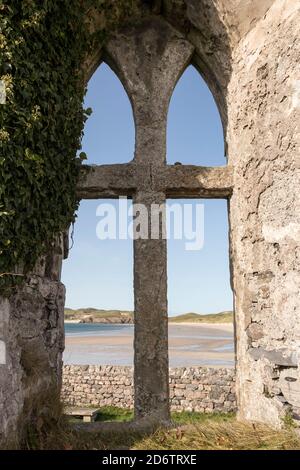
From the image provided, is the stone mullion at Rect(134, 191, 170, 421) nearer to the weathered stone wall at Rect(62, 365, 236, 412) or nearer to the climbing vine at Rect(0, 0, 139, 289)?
the climbing vine at Rect(0, 0, 139, 289)

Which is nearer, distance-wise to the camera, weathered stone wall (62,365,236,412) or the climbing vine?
the climbing vine

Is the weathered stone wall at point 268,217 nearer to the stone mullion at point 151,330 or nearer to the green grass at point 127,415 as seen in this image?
the stone mullion at point 151,330

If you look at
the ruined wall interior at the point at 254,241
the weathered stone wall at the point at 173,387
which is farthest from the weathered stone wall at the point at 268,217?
the weathered stone wall at the point at 173,387

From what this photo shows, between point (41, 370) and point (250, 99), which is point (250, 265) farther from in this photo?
point (41, 370)

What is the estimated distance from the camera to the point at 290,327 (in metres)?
3.36

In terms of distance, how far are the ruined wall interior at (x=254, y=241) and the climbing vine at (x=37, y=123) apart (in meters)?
0.48

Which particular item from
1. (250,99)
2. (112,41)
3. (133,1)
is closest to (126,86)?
(112,41)

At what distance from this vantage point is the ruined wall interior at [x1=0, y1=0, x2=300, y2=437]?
3.30 metres

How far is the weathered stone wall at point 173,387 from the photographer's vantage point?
30.9ft

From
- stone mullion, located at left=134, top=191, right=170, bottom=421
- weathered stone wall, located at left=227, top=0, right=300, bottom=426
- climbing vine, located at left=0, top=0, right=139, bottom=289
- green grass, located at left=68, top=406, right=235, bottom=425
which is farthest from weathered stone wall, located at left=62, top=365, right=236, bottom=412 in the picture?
climbing vine, located at left=0, top=0, right=139, bottom=289

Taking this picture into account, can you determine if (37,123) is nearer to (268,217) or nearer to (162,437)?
(268,217)

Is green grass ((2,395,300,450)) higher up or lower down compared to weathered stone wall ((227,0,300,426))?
lower down

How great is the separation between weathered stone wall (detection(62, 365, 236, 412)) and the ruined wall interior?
554 centimetres

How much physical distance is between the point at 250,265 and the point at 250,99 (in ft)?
5.19
